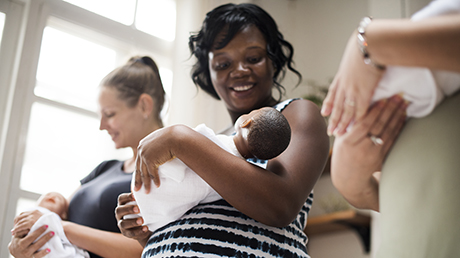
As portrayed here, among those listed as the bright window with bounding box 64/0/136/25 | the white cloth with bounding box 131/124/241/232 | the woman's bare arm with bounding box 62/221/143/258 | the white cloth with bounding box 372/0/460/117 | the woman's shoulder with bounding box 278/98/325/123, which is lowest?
the woman's bare arm with bounding box 62/221/143/258

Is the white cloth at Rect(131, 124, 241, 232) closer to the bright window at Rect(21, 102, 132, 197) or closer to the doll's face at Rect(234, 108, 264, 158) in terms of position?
the doll's face at Rect(234, 108, 264, 158)

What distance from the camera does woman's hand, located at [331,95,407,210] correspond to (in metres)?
0.59

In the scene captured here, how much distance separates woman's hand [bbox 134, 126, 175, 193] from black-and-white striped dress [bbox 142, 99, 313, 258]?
125 mm

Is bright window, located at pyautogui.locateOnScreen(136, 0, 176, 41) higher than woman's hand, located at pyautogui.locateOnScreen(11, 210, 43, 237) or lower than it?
higher

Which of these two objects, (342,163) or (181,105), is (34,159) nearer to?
(181,105)

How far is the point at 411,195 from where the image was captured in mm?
545

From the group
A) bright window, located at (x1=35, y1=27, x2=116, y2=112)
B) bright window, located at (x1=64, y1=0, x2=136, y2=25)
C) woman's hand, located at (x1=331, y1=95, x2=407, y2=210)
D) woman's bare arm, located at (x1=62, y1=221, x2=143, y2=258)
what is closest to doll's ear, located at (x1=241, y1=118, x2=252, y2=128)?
woman's hand, located at (x1=331, y1=95, x2=407, y2=210)

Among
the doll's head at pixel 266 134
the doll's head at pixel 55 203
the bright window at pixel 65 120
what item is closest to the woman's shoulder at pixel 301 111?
the doll's head at pixel 266 134

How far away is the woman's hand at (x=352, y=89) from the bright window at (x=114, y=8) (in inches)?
88.2

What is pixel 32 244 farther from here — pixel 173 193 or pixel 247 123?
pixel 247 123

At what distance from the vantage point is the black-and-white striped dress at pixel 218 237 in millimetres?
895

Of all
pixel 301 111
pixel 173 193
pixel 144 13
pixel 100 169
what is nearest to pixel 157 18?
pixel 144 13

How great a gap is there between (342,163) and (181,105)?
1.80 meters

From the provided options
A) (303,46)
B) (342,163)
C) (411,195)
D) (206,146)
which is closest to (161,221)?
(206,146)
